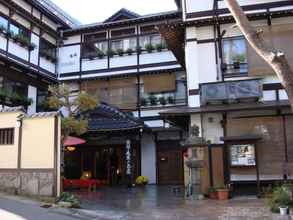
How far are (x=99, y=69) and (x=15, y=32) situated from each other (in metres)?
5.97

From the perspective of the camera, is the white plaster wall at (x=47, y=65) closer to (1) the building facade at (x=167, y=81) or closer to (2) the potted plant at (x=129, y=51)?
(1) the building facade at (x=167, y=81)

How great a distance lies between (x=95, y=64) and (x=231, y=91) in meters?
12.0

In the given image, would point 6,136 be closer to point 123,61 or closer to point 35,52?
point 35,52

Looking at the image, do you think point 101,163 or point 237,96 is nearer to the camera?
point 237,96

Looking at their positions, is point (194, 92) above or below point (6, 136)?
above

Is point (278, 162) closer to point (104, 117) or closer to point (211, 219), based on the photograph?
point (211, 219)

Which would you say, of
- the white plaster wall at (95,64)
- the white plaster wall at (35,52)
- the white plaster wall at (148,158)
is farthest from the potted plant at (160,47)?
the white plaster wall at (35,52)

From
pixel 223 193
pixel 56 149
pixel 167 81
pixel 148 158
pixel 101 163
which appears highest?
pixel 167 81

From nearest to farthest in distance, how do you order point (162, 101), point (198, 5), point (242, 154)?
1. point (242, 154)
2. point (198, 5)
3. point (162, 101)

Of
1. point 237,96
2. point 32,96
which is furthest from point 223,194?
point 32,96

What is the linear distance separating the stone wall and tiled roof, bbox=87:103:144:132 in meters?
8.73

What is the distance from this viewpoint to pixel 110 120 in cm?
2283

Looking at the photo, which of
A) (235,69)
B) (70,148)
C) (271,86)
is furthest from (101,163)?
(271,86)

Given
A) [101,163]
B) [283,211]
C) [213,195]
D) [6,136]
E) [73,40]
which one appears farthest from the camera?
[73,40]
